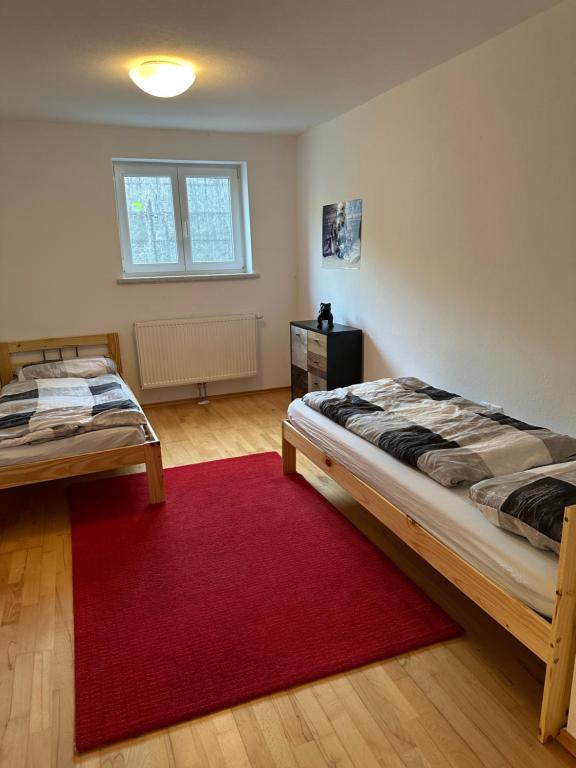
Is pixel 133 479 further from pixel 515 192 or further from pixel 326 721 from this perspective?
pixel 515 192

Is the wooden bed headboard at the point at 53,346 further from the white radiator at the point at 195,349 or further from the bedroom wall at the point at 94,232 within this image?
the white radiator at the point at 195,349

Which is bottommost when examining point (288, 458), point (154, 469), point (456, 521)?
point (288, 458)

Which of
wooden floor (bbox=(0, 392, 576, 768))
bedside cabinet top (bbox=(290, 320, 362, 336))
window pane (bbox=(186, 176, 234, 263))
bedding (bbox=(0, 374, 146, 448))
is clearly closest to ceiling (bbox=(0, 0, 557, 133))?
window pane (bbox=(186, 176, 234, 263))

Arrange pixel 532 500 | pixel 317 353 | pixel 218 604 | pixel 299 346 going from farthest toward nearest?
pixel 299 346
pixel 317 353
pixel 218 604
pixel 532 500

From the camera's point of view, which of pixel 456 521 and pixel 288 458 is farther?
pixel 288 458

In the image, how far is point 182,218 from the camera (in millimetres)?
4566

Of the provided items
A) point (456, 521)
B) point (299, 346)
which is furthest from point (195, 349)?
point (456, 521)

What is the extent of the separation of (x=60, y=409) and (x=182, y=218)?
230 cm

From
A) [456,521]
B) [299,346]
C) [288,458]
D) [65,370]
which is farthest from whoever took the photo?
[299,346]

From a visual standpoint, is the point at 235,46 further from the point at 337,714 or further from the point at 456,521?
the point at 337,714

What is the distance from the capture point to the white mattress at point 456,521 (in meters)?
1.44

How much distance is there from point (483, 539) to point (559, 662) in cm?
37

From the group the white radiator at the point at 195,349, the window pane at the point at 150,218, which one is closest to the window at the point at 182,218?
the window pane at the point at 150,218

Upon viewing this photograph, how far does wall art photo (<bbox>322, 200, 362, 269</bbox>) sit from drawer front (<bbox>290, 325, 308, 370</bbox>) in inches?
24.6
